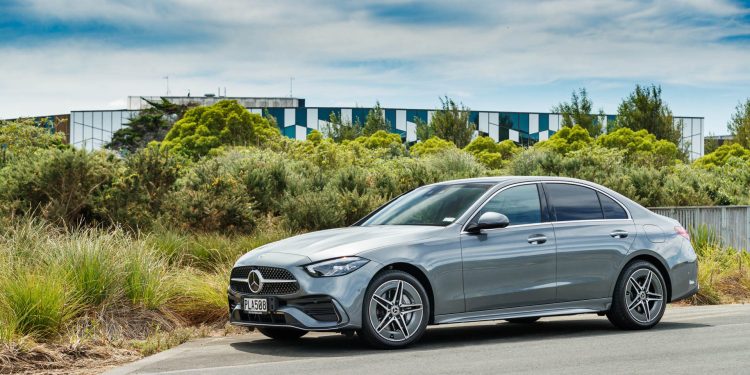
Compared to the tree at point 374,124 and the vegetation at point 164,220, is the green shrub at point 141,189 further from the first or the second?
the tree at point 374,124

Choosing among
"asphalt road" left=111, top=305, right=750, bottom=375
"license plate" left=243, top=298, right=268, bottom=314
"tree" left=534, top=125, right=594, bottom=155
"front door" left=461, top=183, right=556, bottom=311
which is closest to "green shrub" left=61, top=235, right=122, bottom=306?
"asphalt road" left=111, top=305, right=750, bottom=375

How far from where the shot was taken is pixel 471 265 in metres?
10.2

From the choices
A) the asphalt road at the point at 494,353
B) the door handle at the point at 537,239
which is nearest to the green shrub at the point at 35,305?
the asphalt road at the point at 494,353

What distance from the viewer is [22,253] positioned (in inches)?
495

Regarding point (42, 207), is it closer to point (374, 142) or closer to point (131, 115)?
point (374, 142)

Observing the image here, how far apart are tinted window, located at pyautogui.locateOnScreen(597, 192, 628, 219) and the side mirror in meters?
1.70

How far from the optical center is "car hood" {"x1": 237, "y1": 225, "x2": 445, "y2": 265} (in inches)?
379

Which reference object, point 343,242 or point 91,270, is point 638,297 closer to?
point 343,242

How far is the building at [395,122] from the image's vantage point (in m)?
80.0

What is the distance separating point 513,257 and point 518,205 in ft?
2.17

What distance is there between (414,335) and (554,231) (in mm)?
2039

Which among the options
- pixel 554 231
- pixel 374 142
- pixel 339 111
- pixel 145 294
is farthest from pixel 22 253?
pixel 339 111

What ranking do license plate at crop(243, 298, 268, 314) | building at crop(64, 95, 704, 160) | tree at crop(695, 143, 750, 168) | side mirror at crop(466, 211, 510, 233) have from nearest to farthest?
license plate at crop(243, 298, 268, 314), side mirror at crop(466, 211, 510, 233), tree at crop(695, 143, 750, 168), building at crop(64, 95, 704, 160)

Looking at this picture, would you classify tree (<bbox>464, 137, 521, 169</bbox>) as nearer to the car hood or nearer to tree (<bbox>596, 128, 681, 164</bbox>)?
tree (<bbox>596, 128, 681, 164</bbox>)
